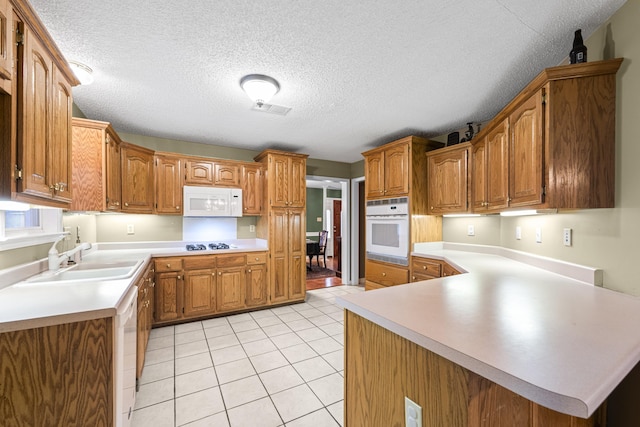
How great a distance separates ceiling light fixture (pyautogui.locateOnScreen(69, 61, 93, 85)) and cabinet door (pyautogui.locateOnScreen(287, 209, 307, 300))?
8.16 feet

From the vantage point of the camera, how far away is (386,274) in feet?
11.9

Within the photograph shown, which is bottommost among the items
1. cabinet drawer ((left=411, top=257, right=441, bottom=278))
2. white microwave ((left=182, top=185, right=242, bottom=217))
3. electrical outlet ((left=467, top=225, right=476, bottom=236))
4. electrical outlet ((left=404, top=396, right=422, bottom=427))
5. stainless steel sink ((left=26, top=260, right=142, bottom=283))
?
electrical outlet ((left=404, top=396, right=422, bottom=427))

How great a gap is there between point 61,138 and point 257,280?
258cm

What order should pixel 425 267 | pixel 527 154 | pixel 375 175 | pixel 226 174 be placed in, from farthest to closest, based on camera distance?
pixel 375 175 < pixel 226 174 < pixel 425 267 < pixel 527 154

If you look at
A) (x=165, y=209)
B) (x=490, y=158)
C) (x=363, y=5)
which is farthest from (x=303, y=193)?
(x=363, y=5)

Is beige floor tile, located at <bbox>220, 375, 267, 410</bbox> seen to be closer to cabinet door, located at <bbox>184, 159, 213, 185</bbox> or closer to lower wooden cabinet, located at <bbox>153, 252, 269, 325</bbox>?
lower wooden cabinet, located at <bbox>153, 252, 269, 325</bbox>

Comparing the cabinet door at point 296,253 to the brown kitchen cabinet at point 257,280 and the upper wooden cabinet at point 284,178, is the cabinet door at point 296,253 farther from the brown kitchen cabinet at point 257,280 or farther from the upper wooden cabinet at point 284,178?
the brown kitchen cabinet at point 257,280

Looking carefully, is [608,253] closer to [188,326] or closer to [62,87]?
[62,87]

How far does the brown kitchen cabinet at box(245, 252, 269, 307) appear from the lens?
3611 millimetres

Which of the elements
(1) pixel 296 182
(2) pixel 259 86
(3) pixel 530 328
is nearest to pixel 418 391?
(3) pixel 530 328

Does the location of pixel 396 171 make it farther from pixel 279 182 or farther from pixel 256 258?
pixel 256 258

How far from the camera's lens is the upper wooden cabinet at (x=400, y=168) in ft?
11.1

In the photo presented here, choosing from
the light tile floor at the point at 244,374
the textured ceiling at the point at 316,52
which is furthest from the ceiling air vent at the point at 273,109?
the light tile floor at the point at 244,374

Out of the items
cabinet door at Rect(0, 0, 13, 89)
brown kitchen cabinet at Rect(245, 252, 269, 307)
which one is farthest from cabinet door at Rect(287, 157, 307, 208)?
cabinet door at Rect(0, 0, 13, 89)
